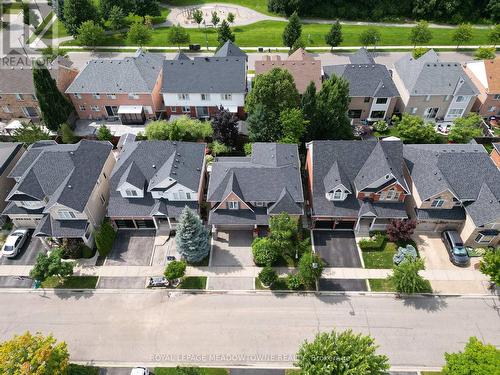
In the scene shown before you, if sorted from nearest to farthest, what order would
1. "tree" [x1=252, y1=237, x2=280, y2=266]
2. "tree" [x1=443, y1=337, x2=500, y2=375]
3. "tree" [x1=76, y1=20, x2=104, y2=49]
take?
"tree" [x1=443, y1=337, x2=500, y2=375] → "tree" [x1=252, y1=237, x2=280, y2=266] → "tree" [x1=76, y1=20, x2=104, y2=49]

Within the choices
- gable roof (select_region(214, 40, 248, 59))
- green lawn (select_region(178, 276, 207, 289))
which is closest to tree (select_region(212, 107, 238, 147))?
gable roof (select_region(214, 40, 248, 59))

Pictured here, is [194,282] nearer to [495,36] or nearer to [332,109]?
[332,109]

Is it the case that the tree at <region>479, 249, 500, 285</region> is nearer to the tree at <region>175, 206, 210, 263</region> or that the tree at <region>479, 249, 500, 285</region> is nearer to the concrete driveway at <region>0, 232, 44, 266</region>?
the tree at <region>175, 206, 210, 263</region>

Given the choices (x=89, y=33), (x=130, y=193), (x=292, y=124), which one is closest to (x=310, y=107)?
(x=292, y=124)

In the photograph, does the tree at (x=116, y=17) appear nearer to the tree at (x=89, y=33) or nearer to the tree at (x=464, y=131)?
the tree at (x=89, y=33)

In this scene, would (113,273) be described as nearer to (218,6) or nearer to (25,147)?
(25,147)

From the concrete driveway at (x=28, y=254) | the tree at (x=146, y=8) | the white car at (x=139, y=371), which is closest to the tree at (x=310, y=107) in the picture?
the white car at (x=139, y=371)
